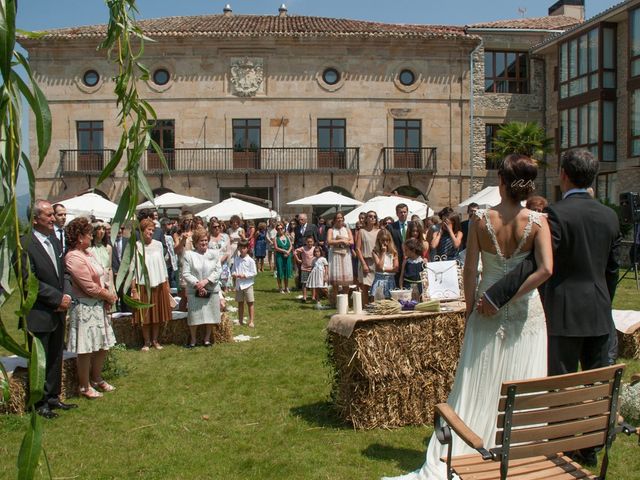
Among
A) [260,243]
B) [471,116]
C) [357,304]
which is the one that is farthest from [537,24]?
[357,304]

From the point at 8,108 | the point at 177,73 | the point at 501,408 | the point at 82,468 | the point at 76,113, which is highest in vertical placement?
the point at 177,73

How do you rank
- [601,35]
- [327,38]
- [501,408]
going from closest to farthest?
[501,408] < [601,35] < [327,38]

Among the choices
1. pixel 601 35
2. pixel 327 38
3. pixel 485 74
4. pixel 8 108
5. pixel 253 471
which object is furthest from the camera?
pixel 485 74

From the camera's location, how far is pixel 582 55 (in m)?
27.3

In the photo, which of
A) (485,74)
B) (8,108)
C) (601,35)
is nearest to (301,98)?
(485,74)

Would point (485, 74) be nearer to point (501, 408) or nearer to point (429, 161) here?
point (429, 161)

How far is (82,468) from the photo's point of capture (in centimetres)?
479

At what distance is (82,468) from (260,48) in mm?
26622

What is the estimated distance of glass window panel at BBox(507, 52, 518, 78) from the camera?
104 feet

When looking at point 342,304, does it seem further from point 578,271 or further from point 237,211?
point 237,211

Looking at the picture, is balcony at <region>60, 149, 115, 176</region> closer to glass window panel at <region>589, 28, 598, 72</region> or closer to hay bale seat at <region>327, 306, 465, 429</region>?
glass window panel at <region>589, 28, 598, 72</region>

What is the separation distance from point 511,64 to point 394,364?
29.8 m

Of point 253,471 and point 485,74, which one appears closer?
point 253,471

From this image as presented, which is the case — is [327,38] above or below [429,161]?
above
